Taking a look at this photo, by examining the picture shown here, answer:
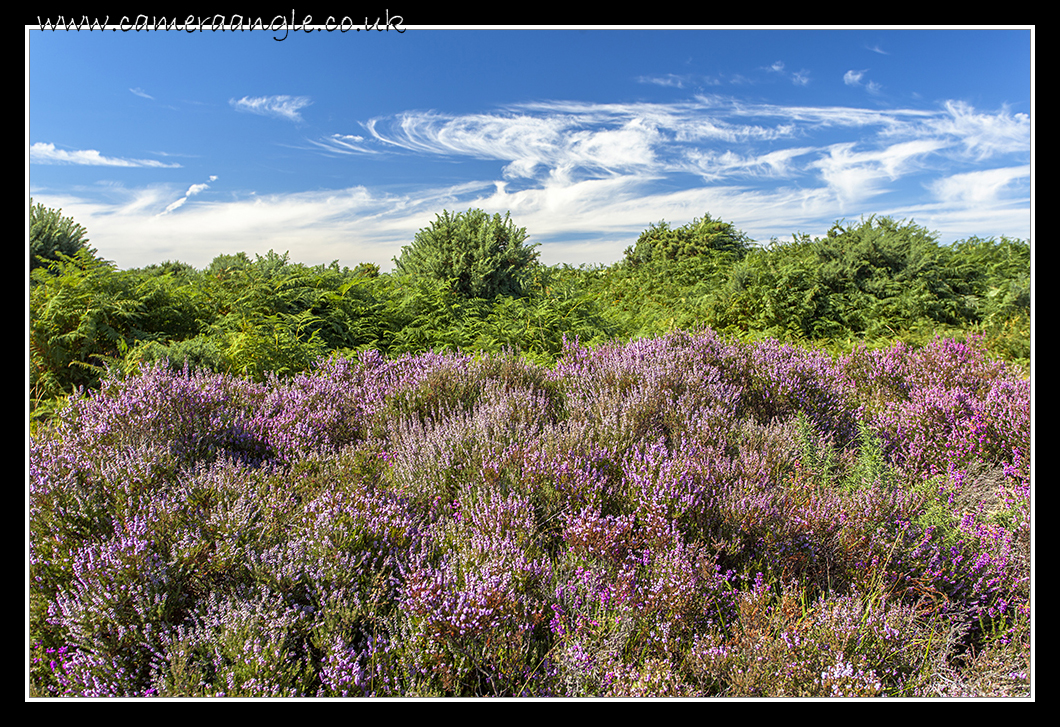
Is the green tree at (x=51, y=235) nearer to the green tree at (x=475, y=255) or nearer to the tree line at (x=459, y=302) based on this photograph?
the tree line at (x=459, y=302)

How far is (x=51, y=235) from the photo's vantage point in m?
7.85

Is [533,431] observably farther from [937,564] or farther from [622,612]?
[937,564]

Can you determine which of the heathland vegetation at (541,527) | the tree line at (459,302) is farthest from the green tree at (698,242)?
the heathland vegetation at (541,527)

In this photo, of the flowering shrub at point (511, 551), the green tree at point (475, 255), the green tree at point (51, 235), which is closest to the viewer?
the flowering shrub at point (511, 551)

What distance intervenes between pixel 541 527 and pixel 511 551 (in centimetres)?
44

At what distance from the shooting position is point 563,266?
1636 cm

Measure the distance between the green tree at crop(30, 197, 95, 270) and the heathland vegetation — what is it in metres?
4.00

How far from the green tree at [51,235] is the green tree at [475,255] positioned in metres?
4.74

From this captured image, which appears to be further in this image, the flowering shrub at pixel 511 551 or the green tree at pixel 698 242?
the green tree at pixel 698 242

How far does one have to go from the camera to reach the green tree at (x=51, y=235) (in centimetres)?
771

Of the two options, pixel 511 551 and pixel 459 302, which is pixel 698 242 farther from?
pixel 511 551

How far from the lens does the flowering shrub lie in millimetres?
1847

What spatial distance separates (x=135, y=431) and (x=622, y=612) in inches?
110

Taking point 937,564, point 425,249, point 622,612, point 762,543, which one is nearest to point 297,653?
point 622,612
